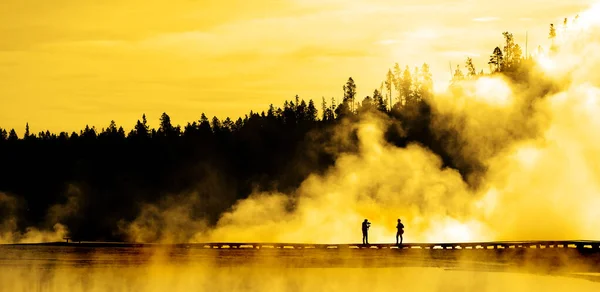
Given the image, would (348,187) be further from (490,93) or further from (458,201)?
(490,93)

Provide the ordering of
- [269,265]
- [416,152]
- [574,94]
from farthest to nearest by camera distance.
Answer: [416,152] → [574,94] → [269,265]

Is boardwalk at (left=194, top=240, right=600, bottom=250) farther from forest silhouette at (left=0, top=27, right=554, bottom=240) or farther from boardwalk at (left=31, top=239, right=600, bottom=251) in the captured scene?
forest silhouette at (left=0, top=27, right=554, bottom=240)

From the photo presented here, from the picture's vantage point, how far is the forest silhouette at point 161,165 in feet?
446

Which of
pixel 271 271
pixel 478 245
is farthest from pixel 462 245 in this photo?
pixel 271 271

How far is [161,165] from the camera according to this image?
163m

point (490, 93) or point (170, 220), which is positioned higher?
point (490, 93)

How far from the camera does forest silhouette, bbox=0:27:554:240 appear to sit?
136 m

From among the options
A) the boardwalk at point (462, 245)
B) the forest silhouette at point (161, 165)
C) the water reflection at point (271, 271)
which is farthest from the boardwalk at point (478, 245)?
the forest silhouette at point (161, 165)

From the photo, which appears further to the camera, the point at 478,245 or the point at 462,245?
the point at 478,245

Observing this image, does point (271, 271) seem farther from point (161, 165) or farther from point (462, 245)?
point (161, 165)

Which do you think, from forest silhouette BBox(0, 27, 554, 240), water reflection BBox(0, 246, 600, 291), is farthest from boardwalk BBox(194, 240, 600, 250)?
forest silhouette BBox(0, 27, 554, 240)

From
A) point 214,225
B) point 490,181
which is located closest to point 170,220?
point 214,225

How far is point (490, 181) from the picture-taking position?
94.2 metres

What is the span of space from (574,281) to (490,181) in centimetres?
4197
